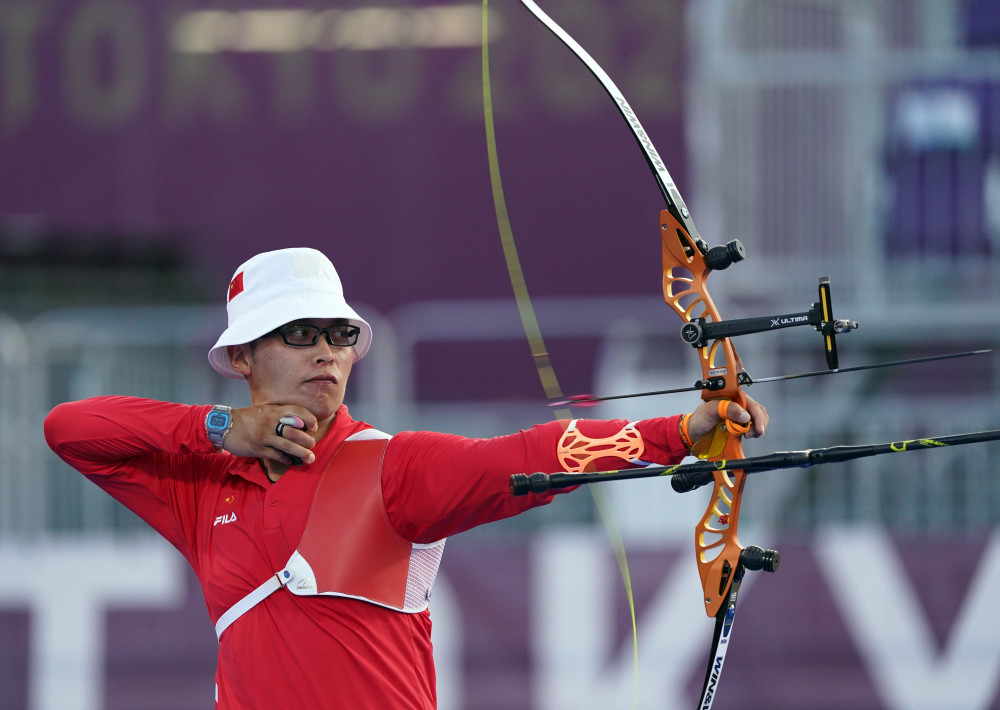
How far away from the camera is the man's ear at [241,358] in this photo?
203 centimetres

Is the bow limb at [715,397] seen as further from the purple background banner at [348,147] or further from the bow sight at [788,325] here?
the purple background banner at [348,147]

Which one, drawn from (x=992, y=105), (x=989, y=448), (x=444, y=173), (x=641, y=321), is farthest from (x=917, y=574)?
(x=444, y=173)

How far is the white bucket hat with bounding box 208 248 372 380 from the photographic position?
1.94 m

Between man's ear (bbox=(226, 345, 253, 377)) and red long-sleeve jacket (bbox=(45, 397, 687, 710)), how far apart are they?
88mm

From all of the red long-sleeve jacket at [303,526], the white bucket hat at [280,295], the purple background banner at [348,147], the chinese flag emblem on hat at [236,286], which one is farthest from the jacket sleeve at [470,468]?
the purple background banner at [348,147]

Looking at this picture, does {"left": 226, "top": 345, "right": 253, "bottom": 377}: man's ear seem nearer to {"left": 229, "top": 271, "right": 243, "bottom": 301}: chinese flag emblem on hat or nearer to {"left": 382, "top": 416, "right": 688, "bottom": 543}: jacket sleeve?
{"left": 229, "top": 271, "right": 243, "bottom": 301}: chinese flag emblem on hat

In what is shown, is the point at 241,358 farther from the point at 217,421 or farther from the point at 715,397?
the point at 715,397

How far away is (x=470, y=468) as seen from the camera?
1801 mm

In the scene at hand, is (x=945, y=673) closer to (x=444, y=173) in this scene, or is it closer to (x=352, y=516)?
(x=352, y=516)

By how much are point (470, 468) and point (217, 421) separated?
420mm

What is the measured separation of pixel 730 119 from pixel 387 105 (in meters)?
1.90

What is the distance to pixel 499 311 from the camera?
247 inches

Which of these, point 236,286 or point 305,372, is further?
point 236,286

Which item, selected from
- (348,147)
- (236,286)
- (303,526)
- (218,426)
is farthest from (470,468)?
(348,147)
